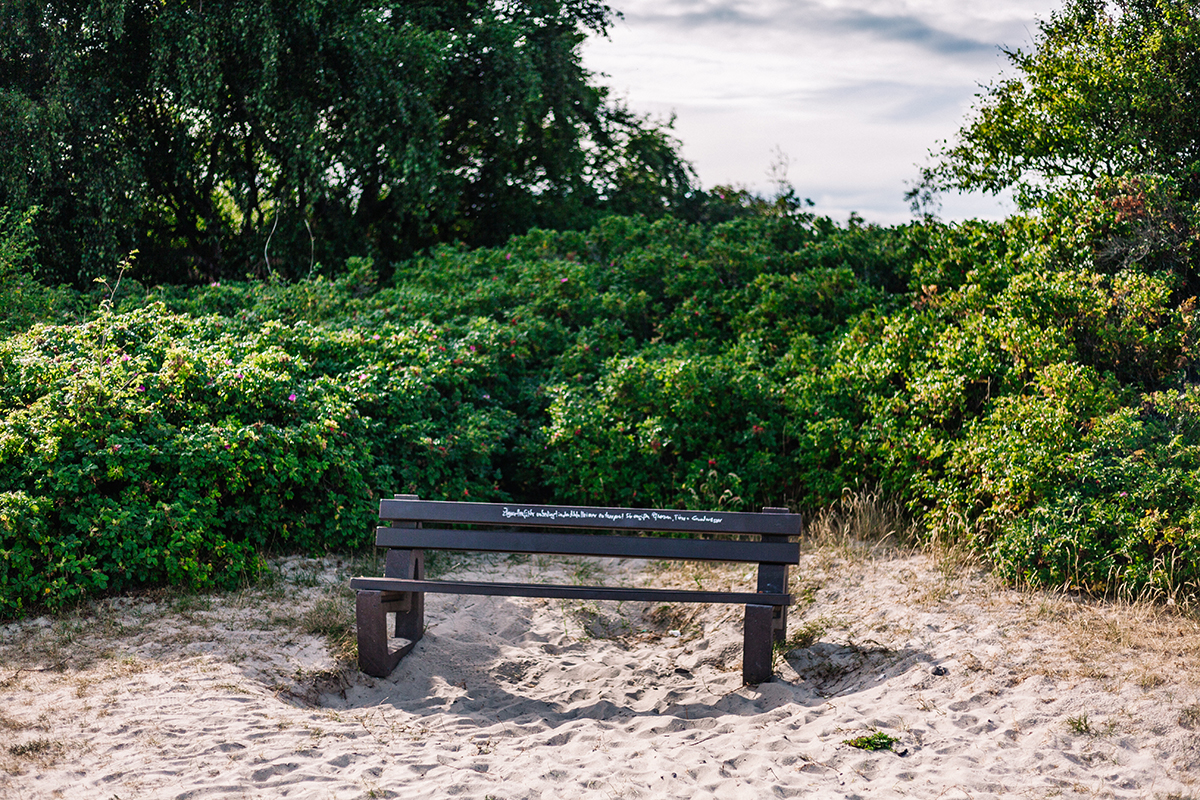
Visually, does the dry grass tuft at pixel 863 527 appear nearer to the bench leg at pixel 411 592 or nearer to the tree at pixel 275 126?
the bench leg at pixel 411 592

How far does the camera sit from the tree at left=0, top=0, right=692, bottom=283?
476 inches

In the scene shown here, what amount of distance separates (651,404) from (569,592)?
3455 mm

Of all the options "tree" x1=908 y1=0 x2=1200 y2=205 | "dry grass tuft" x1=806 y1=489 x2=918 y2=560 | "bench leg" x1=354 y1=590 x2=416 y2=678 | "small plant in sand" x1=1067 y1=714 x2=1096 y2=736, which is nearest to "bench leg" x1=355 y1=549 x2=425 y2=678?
"bench leg" x1=354 y1=590 x2=416 y2=678

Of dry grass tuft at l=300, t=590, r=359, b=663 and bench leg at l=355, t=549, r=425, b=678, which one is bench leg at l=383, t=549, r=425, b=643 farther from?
dry grass tuft at l=300, t=590, r=359, b=663

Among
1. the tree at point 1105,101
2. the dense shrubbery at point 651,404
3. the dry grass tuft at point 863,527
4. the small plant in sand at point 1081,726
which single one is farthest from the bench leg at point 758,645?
the tree at point 1105,101

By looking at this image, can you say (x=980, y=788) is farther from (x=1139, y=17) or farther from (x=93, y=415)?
(x=1139, y=17)

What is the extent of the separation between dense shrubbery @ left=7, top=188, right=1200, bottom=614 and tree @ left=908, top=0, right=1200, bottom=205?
0.78 metres

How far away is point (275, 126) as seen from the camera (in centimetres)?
1303

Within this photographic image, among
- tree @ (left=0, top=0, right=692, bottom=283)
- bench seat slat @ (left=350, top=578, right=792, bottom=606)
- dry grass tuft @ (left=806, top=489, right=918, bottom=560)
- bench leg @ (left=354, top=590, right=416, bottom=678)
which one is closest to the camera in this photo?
bench seat slat @ (left=350, top=578, right=792, bottom=606)

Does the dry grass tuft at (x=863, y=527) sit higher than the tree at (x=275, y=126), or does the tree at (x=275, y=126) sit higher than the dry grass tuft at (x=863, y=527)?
the tree at (x=275, y=126)

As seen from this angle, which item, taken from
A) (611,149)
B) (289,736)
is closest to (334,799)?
(289,736)

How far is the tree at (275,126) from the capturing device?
12.1 meters

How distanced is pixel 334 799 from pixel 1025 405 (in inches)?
206

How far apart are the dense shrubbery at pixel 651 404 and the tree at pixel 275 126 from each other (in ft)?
8.66
